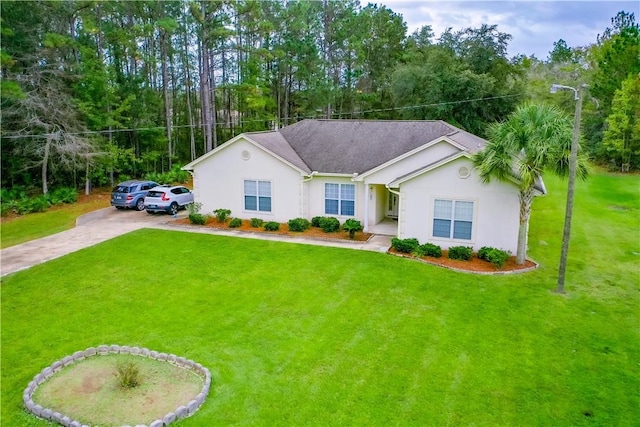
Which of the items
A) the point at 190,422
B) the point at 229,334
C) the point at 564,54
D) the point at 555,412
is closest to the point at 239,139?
the point at 229,334

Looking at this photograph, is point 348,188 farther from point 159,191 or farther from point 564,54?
point 564,54

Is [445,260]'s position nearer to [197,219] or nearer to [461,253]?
[461,253]

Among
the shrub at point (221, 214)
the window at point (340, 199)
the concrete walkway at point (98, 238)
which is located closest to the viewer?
the concrete walkway at point (98, 238)

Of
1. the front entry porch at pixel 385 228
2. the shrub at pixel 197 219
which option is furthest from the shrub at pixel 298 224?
the shrub at pixel 197 219

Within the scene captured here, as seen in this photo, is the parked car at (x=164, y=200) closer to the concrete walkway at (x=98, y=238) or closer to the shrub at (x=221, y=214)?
the concrete walkway at (x=98, y=238)

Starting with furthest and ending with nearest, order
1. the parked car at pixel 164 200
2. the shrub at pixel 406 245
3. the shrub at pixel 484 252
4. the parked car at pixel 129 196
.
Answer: the parked car at pixel 129 196, the parked car at pixel 164 200, the shrub at pixel 406 245, the shrub at pixel 484 252

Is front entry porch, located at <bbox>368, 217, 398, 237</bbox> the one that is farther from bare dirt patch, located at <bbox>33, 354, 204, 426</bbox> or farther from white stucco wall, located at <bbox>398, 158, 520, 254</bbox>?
bare dirt patch, located at <bbox>33, 354, 204, 426</bbox>

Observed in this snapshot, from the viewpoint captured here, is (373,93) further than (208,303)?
Yes
